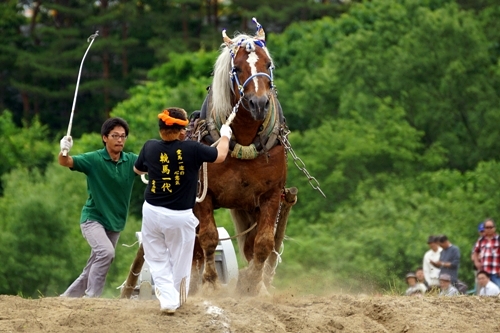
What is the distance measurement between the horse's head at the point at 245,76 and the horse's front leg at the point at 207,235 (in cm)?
93

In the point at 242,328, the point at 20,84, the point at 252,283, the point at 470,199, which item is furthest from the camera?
the point at 20,84

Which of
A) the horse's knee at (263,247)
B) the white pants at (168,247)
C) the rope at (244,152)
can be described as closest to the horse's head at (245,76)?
the rope at (244,152)

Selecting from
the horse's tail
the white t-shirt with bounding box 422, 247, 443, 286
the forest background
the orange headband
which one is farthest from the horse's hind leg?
the forest background

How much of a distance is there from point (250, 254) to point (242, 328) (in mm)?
3092

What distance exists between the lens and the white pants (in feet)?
34.3

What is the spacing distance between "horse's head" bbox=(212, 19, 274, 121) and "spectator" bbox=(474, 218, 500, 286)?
5.67 meters

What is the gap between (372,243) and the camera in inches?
1216

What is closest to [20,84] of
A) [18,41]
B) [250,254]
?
[18,41]

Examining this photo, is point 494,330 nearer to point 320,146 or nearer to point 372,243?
point 372,243

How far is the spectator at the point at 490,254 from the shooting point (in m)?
16.6

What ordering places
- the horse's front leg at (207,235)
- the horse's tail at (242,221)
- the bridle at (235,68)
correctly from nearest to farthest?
the bridle at (235,68)
the horse's front leg at (207,235)
the horse's tail at (242,221)

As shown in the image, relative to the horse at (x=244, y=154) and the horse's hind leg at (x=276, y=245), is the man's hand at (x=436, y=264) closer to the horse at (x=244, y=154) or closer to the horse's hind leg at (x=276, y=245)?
the horse's hind leg at (x=276, y=245)

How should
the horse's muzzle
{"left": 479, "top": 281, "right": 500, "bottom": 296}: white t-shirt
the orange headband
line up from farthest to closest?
{"left": 479, "top": 281, "right": 500, "bottom": 296}: white t-shirt, the horse's muzzle, the orange headband

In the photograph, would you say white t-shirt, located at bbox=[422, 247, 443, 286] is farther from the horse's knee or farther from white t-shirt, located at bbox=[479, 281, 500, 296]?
the horse's knee
